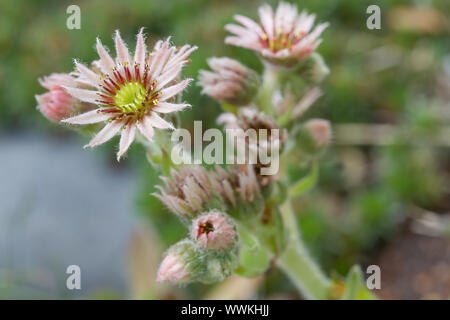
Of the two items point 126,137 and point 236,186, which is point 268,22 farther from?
point 126,137

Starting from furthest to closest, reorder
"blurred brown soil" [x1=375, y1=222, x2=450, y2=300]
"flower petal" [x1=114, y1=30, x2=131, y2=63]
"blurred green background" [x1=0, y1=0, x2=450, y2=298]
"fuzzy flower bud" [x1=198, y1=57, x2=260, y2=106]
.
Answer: "blurred green background" [x1=0, y1=0, x2=450, y2=298] → "blurred brown soil" [x1=375, y1=222, x2=450, y2=300] → "fuzzy flower bud" [x1=198, y1=57, x2=260, y2=106] → "flower petal" [x1=114, y1=30, x2=131, y2=63]

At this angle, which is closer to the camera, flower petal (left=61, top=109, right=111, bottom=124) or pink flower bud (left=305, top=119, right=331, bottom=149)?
flower petal (left=61, top=109, right=111, bottom=124)

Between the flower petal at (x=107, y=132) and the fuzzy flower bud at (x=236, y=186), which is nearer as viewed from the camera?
the flower petal at (x=107, y=132)

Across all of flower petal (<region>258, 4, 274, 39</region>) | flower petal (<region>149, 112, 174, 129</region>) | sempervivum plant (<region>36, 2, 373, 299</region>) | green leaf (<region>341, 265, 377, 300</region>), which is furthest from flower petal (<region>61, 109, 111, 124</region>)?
green leaf (<region>341, 265, 377, 300</region>)

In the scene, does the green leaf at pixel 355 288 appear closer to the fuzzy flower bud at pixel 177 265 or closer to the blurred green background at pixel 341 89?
the fuzzy flower bud at pixel 177 265

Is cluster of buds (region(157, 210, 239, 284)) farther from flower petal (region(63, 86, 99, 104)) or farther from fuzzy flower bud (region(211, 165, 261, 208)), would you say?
flower petal (region(63, 86, 99, 104))

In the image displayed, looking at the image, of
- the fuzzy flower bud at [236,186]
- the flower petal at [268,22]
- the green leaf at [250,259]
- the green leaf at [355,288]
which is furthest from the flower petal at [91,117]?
the green leaf at [355,288]
